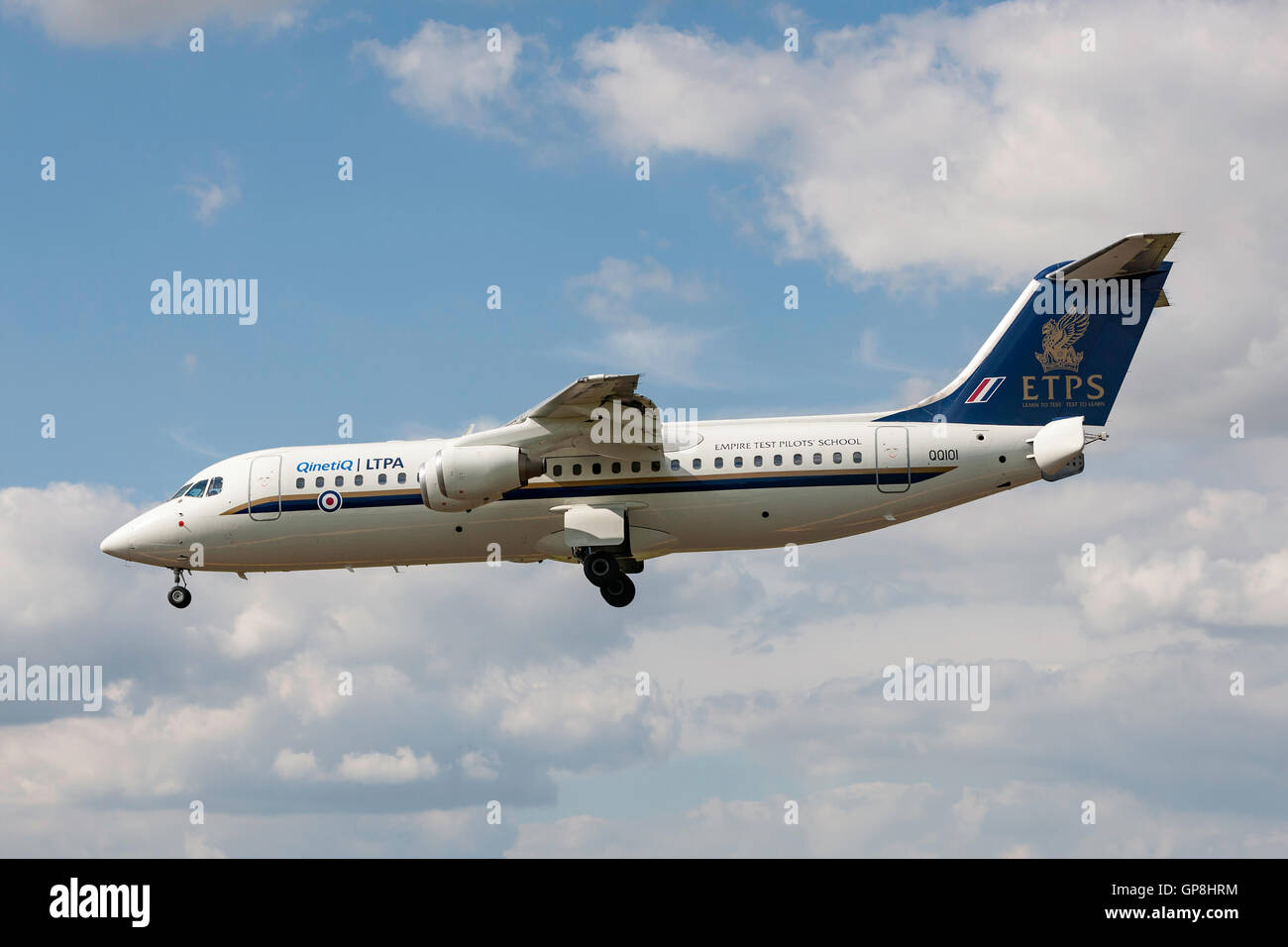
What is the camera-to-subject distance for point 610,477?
30.7 meters

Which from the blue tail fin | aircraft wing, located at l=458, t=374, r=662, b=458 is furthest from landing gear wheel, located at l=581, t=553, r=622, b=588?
the blue tail fin

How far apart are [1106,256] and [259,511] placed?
785 inches

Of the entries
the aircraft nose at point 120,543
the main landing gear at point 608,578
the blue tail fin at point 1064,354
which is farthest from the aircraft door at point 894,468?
the aircraft nose at point 120,543

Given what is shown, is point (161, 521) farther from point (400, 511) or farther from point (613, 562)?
point (613, 562)

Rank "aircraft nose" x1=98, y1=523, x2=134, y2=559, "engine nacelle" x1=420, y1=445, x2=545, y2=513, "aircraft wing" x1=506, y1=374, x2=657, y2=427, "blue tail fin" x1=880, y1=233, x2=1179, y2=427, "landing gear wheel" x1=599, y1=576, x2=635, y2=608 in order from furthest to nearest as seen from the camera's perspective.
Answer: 1. "aircraft nose" x1=98, y1=523, x2=134, y2=559
2. "landing gear wheel" x1=599, y1=576, x2=635, y2=608
3. "blue tail fin" x1=880, y1=233, x2=1179, y2=427
4. "engine nacelle" x1=420, y1=445, x2=545, y2=513
5. "aircraft wing" x1=506, y1=374, x2=657, y2=427

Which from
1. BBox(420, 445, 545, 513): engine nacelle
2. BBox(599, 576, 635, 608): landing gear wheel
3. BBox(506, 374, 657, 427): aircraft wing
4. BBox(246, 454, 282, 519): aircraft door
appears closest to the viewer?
BBox(506, 374, 657, 427): aircraft wing

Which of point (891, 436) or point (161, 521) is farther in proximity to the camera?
point (161, 521)

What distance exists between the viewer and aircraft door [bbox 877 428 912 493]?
97.8 feet

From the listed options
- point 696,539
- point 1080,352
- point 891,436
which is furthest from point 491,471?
point 1080,352

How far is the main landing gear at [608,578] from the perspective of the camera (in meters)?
30.9

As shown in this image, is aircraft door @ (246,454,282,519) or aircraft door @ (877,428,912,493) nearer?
aircraft door @ (877,428,912,493)

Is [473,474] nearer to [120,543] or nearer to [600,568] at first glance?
[600,568]

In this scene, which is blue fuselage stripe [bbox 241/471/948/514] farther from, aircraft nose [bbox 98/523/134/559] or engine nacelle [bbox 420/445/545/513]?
aircraft nose [bbox 98/523/134/559]

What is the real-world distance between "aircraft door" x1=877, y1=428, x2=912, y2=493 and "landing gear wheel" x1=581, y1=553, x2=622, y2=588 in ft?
20.2
